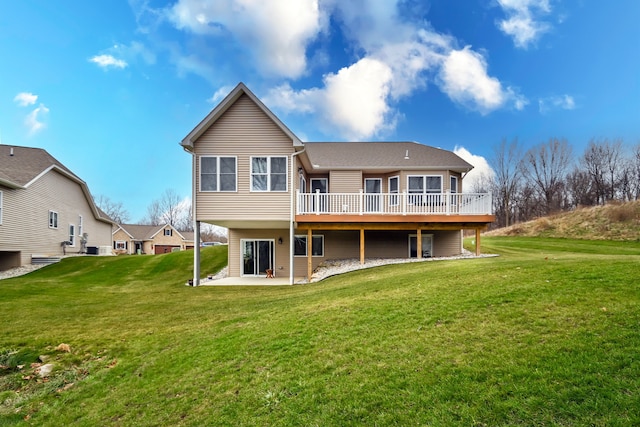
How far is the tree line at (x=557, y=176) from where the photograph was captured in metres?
38.4

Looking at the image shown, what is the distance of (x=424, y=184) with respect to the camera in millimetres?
17328

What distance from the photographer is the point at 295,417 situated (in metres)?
3.52

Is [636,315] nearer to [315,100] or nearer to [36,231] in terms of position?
[315,100]

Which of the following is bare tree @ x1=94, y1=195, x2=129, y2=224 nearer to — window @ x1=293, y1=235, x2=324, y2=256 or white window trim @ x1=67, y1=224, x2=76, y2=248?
white window trim @ x1=67, y1=224, x2=76, y2=248

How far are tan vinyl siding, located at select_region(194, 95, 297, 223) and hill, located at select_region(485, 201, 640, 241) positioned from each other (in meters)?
22.6

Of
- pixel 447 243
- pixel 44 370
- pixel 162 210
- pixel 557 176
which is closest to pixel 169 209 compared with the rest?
pixel 162 210

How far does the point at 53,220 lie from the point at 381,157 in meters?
22.5

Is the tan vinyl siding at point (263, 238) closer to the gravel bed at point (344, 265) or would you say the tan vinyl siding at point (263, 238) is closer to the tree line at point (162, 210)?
the gravel bed at point (344, 265)

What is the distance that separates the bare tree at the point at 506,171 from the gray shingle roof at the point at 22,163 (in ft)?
151

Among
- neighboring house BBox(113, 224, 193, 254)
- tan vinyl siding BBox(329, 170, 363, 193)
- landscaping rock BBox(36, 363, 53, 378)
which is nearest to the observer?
landscaping rock BBox(36, 363, 53, 378)

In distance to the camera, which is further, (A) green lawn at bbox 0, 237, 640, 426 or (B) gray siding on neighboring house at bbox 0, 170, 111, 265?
(B) gray siding on neighboring house at bbox 0, 170, 111, 265

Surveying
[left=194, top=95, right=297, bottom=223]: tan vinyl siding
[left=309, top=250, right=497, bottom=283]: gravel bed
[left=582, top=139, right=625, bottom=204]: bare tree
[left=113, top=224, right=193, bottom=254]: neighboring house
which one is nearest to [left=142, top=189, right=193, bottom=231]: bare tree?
[left=113, top=224, right=193, bottom=254]: neighboring house

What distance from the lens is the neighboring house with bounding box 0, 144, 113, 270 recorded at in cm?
1914

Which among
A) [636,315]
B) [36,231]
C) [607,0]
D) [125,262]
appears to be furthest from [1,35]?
[607,0]
